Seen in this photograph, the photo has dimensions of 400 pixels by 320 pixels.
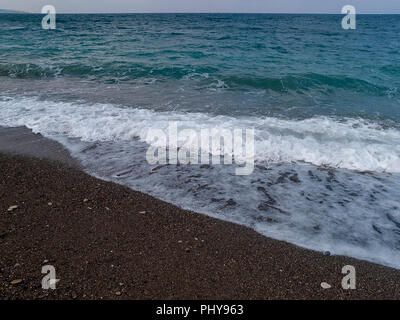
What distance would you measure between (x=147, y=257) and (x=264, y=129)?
4827 millimetres

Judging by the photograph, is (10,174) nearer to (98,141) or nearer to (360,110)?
(98,141)

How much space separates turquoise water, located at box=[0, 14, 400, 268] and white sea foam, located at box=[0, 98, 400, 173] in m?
0.03

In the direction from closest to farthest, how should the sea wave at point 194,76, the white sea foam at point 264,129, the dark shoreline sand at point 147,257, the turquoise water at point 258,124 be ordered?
the dark shoreline sand at point 147,257 → the turquoise water at point 258,124 → the white sea foam at point 264,129 → the sea wave at point 194,76

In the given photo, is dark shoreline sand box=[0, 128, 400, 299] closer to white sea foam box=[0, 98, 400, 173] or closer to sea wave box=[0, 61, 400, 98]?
white sea foam box=[0, 98, 400, 173]

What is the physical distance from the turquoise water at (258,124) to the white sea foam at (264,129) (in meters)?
0.03

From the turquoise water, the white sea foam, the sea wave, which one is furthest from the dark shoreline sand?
the sea wave

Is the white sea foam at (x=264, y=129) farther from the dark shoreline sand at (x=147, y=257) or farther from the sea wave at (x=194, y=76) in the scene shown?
the sea wave at (x=194, y=76)

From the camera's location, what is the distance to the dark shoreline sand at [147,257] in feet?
9.07

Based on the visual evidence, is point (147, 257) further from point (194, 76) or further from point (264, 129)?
point (194, 76)

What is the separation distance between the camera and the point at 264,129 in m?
7.05

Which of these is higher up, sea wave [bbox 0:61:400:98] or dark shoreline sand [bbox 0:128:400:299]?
sea wave [bbox 0:61:400:98]

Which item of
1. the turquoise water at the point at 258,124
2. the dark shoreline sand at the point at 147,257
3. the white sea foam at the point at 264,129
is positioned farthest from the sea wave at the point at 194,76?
the dark shoreline sand at the point at 147,257

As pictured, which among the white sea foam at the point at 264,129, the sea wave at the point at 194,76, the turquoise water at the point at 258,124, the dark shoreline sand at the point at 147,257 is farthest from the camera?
the sea wave at the point at 194,76

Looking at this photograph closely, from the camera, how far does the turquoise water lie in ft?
13.3
